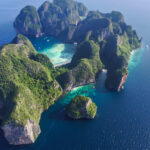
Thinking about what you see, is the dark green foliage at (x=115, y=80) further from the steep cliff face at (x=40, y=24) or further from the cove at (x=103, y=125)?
the steep cliff face at (x=40, y=24)

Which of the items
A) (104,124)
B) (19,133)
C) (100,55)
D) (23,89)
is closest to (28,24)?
(100,55)

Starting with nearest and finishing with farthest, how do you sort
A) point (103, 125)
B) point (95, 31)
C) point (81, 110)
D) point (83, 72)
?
point (103, 125)
point (81, 110)
point (83, 72)
point (95, 31)

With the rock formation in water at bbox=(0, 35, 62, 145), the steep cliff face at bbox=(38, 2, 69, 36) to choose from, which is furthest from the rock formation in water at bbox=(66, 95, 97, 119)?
the steep cliff face at bbox=(38, 2, 69, 36)

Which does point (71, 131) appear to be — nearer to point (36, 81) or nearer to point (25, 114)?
point (25, 114)

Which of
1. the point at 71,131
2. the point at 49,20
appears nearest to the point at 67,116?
the point at 71,131

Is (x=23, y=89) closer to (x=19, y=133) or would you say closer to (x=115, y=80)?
(x=19, y=133)

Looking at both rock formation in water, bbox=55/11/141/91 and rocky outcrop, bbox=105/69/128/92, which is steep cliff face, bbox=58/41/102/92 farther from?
rocky outcrop, bbox=105/69/128/92
